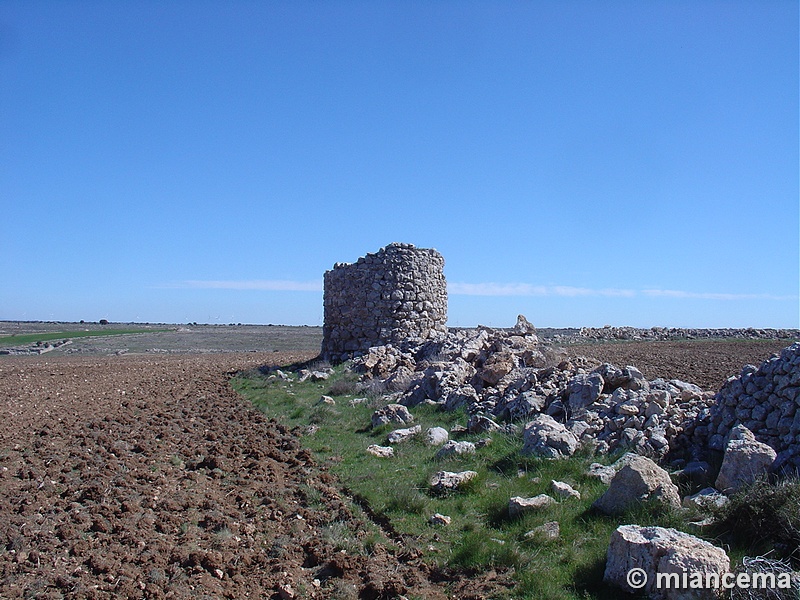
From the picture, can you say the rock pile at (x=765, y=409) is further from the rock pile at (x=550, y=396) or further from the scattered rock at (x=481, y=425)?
the scattered rock at (x=481, y=425)

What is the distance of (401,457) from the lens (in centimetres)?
851

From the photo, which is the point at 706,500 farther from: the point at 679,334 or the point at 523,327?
the point at 679,334

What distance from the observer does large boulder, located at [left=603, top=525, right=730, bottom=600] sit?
4.16 meters

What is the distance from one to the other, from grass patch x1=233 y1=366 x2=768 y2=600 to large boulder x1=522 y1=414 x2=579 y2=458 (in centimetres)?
16

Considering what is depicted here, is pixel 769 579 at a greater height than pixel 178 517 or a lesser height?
greater

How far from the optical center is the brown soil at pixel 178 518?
4887 millimetres

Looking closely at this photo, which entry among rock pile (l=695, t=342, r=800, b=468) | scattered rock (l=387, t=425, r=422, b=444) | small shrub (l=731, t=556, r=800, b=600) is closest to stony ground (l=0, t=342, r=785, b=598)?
scattered rock (l=387, t=425, r=422, b=444)

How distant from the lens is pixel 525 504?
19.5 feet

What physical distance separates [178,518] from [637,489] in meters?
4.46

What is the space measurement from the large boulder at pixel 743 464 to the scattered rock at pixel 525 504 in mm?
1604

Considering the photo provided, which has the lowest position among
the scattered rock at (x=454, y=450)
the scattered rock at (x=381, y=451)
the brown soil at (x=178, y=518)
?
the brown soil at (x=178, y=518)

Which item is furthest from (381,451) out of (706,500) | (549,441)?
(706,500)

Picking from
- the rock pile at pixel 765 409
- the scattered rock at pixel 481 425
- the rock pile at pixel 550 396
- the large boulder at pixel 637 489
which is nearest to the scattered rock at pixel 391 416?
the rock pile at pixel 550 396

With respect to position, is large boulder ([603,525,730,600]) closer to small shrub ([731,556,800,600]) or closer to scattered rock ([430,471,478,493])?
small shrub ([731,556,800,600])
